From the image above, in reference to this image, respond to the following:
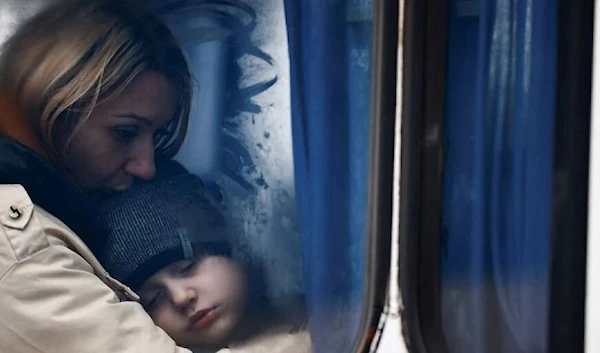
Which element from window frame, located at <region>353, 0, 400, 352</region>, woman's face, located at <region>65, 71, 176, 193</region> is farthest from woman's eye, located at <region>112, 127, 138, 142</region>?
window frame, located at <region>353, 0, 400, 352</region>

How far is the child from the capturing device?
1435mm

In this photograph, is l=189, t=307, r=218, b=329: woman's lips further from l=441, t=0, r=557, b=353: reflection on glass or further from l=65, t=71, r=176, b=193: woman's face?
l=441, t=0, r=557, b=353: reflection on glass

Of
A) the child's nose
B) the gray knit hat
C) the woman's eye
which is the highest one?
the woman's eye

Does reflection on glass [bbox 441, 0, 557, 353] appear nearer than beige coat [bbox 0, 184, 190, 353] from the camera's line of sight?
No

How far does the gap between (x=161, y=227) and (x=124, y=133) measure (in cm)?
20

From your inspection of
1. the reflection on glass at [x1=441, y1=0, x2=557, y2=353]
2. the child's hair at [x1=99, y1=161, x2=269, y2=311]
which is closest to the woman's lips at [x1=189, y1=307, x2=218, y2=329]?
the child's hair at [x1=99, y1=161, x2=269, y2=311]

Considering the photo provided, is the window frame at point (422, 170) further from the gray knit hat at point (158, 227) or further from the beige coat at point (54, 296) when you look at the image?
the beige coat at point (54, 296)

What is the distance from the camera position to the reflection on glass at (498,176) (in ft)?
4.91

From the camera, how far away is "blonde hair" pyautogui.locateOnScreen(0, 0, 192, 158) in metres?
1.38

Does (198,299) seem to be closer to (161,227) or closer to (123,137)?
(161,227)

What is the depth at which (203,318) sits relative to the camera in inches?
57.7

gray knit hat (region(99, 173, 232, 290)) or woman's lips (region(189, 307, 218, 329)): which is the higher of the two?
gray knit hat (region(99, 173, 232, 290))

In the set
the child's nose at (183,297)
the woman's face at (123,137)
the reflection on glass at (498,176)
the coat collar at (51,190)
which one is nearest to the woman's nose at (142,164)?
the woman's face at (123,137)

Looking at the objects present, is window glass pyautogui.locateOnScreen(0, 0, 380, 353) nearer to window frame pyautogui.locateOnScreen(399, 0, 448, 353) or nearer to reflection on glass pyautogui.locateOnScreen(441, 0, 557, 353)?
window frame pyautogui.locateOnScreen(399, 0, 448, 353)
